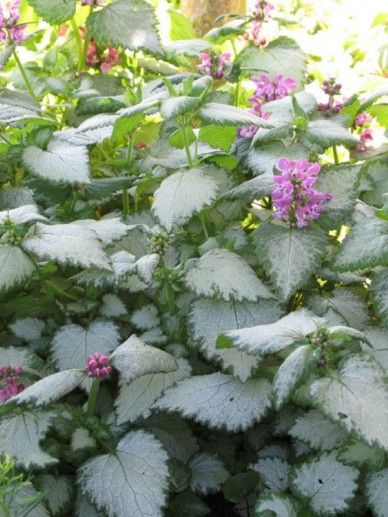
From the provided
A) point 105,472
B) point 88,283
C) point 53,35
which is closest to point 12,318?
point 88,283

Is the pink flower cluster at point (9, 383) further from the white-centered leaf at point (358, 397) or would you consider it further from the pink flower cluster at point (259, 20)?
the pink flower cluster at point (259, 20)

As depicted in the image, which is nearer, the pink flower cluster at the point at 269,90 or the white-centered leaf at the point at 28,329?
the white-centered leaf at the point at 28,329

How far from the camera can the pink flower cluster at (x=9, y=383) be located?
1257 millimetres

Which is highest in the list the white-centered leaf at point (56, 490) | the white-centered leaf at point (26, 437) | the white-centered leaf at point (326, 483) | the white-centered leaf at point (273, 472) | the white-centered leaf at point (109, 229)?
the white-centered leaf at point (109, 229)

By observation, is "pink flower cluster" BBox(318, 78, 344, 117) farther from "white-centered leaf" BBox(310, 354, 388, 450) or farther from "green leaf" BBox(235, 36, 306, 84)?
"white-centered leaf" BBox(310, 354, 388, 450)

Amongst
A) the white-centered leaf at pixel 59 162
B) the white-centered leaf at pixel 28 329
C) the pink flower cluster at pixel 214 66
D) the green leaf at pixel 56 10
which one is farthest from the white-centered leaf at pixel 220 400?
the green leaf at pixel 56 10

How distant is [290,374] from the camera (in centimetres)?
102

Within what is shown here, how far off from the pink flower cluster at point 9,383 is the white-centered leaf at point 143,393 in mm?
170

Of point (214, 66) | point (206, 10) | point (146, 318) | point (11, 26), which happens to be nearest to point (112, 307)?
point (146, 318)

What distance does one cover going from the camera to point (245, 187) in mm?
1420

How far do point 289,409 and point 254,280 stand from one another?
9.2 inches

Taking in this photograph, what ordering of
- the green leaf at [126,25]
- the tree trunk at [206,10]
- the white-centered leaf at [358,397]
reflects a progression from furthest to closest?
the tree trunk at [206,10]
the green leaf at [126,25]
the white-centered leaf at [358,397]

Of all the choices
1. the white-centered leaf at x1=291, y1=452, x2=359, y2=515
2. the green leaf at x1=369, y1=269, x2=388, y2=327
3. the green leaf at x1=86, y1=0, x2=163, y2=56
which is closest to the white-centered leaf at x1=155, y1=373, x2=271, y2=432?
the white-centered leaf at x1=291, y1=452, x2=359, y2=515

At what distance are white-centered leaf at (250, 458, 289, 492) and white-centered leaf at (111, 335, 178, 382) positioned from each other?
231 mm
